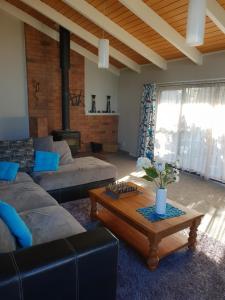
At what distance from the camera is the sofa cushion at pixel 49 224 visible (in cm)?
166

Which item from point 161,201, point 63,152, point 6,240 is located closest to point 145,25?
point 63,152

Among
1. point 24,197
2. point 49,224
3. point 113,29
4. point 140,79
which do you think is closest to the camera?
point 49,224

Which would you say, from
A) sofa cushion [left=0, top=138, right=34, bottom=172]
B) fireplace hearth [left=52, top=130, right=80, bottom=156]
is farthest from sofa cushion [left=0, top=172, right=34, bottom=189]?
fireplace hearth [left=52, top=130, right=80, bottom=156]

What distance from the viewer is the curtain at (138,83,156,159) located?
16.8ft

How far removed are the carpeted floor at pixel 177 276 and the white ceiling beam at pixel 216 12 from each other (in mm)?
2620

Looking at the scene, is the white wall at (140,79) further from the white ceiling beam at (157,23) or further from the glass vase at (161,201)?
the glass vase at (161,201)

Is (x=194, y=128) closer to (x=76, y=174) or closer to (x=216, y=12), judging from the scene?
(x=216, y=12)

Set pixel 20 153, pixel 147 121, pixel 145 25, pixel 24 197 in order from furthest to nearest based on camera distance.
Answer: pixel 147 121 < pixel 145 25 < pixel 20 153 < pixel 24 197

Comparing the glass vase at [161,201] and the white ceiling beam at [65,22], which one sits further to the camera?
the white ceiling beam at [65,22]

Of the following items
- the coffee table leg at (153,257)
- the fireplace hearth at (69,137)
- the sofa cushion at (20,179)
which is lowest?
the coffee table leg at (153,257)

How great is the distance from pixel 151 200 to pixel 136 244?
0.48m

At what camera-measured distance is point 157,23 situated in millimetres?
3371

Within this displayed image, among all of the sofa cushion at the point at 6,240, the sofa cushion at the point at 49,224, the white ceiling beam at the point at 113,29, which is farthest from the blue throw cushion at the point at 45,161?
the white ceiling beam at the point at 113,29

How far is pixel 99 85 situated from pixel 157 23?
295 centimetres
